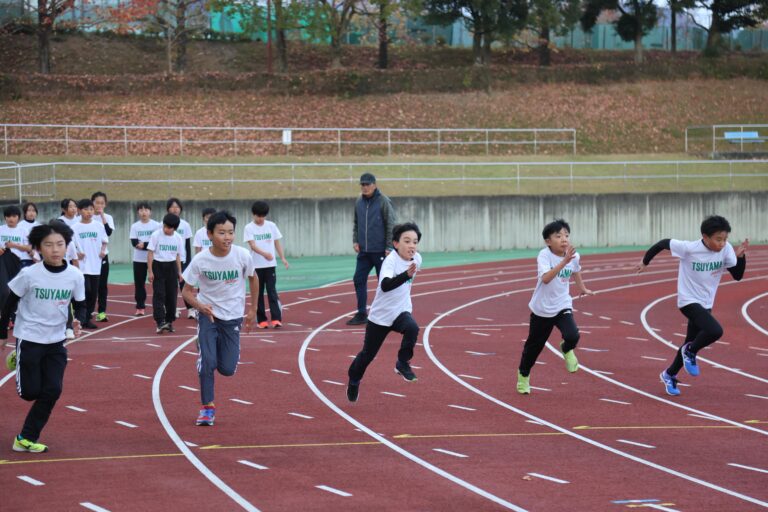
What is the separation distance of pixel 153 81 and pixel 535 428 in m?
40.0

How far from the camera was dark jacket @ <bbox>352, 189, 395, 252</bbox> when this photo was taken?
16.6 metres

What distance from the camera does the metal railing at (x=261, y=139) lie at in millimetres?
39844

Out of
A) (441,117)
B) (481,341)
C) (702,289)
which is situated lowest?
(481,341)

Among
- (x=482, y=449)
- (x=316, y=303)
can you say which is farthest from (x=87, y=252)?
(x=482, y=449)

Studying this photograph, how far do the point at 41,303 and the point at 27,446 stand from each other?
1.12 meters

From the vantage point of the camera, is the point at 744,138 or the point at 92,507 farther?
the point at 744,138

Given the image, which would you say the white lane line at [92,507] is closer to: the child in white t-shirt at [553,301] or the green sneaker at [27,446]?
the green sneaker at [27,446]

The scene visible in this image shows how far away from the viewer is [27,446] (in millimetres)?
8797

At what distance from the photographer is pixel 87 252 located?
55.5ft

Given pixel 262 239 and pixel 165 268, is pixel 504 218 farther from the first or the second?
pixel 165 268

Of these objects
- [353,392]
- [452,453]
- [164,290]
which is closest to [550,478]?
[452,453]

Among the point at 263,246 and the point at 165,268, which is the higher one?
the point at 263,246

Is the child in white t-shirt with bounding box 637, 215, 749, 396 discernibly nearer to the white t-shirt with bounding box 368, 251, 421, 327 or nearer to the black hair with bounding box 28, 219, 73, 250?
the white t-shirt with bounding box 368, 251, 421, 327

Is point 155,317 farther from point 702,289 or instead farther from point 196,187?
point 196,187
